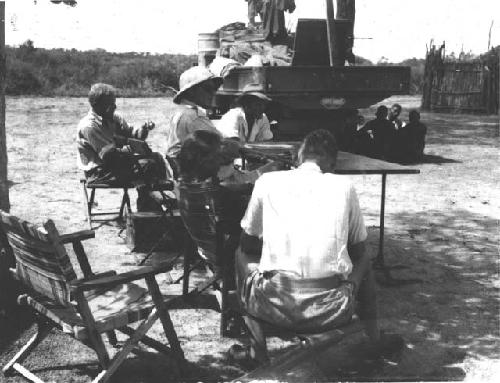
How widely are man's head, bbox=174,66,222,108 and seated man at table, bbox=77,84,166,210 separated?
1.31 meters

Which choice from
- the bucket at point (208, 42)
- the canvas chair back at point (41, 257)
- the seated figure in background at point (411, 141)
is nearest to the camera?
the canvas chair back at point (41, 257)

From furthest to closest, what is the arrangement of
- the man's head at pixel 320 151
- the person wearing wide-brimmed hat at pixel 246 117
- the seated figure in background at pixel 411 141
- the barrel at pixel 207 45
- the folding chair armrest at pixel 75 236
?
1. the barrel at pixel 207 45
2. the seated figure in background at pixel 411 141
3. the person wearing wide-brimmed hat at pixel 246 117
4. the folding chair armrest at pixel 75 236
5. the man's head at pixel 320 151

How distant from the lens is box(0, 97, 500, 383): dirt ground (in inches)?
157

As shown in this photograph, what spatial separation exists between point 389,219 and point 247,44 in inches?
239

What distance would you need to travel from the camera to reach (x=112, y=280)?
11.2 feet

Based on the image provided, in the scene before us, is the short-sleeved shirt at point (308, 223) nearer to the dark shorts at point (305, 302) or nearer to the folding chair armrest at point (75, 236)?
the dark shorts at point (305, 302)

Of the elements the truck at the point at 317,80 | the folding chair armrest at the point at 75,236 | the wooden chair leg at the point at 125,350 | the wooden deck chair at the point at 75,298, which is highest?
the truck at the point at 317,80

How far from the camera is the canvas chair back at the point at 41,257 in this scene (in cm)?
324

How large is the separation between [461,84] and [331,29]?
13652 millimetres

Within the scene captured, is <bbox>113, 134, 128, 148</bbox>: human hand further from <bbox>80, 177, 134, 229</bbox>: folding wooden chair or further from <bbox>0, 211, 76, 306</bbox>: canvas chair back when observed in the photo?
<bbox>0, 211, 76, 306</bbox>: canvas chair back

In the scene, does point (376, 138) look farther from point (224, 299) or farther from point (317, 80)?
point (224, 299)

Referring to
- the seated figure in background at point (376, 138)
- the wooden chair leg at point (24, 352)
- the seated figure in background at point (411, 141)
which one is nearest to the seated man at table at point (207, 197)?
the wooden chair leg at point (24, 352)

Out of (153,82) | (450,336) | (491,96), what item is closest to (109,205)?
(450,336)

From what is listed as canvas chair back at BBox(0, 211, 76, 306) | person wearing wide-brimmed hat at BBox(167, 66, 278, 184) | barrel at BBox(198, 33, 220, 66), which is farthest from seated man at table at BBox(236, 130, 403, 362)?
barrel at BBox(198, 33, 220, 66)
